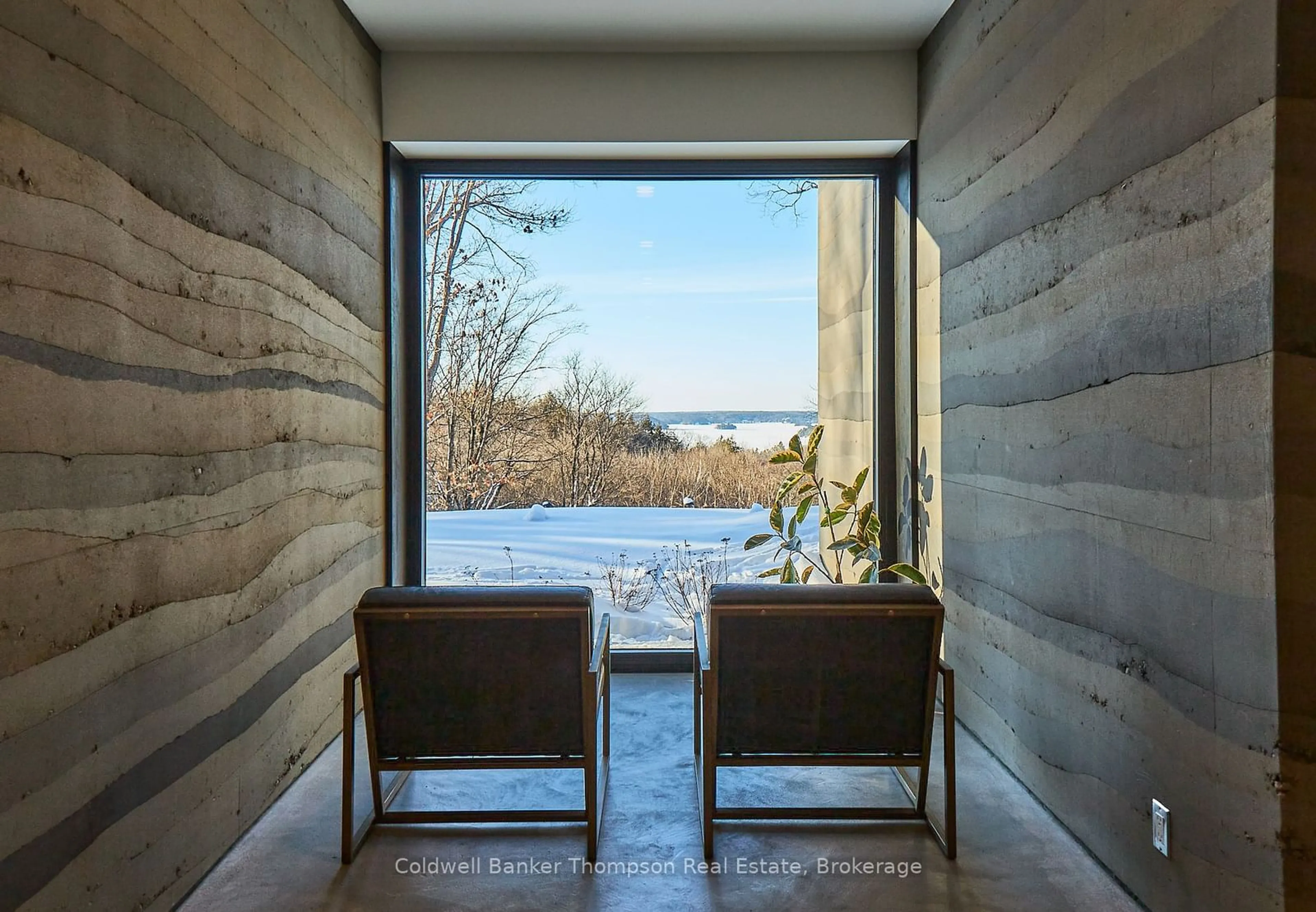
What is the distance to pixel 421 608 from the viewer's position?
2285mm

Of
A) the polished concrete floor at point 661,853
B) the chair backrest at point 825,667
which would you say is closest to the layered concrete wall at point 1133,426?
the polished concrete floor at point 661,853

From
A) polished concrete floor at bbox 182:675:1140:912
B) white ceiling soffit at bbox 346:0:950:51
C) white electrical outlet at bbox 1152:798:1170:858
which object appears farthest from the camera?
white ceiling soffit at bbox 346:0:950:51

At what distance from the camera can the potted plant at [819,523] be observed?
4.04 meters

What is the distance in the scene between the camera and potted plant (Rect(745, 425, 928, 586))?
404 centimetres

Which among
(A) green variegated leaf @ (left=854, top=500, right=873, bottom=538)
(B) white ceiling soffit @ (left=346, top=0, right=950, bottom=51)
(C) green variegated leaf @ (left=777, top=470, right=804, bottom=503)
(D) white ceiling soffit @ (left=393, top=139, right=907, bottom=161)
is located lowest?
(A) green variegated leaf @ (left=854, top=500, right=873, bottom=538)

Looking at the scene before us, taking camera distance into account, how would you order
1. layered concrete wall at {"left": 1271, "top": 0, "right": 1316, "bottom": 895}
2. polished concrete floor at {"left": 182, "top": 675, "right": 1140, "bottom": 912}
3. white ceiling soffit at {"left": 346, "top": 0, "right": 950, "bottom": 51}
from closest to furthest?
layered concrete wall at {"left": 1271, "top": 0, "right": 1316, "bottom": 895}
polished concrete floor at {"left": 182, "top": 675, "right": 1140, "bottom": 912}
white ceiling soffit at {"left": 346, "top": 0, "right": 950, "bottom": 51}

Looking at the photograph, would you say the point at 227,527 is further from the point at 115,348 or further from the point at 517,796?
the point at 517,796

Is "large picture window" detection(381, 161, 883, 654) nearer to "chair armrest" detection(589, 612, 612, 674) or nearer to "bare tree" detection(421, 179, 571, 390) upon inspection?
"bare tree" detection(421, 179, 571, 390)

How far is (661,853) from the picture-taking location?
2.46 meters

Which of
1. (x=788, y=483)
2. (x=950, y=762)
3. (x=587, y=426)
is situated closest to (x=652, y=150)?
(x=587, y=426)

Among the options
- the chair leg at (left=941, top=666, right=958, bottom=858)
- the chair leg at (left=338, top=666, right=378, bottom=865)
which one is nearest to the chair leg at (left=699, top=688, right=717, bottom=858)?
the chair leg at (left=941, top=666, right=958, bottom=858)

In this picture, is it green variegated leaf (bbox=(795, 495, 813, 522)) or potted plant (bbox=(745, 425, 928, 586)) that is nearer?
potted plant (bbox=(745, 425, 928, 586))

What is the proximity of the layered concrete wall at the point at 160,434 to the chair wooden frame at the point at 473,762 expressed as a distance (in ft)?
1.27

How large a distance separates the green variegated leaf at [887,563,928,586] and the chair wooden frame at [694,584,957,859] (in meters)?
1.16
